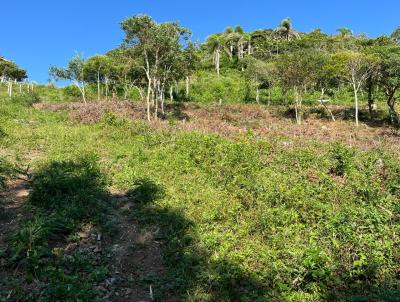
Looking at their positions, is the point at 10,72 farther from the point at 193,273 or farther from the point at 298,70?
the point at 193,273

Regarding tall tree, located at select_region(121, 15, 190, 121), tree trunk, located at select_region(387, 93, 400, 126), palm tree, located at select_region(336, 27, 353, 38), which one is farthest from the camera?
palm tree, located at select_region(336, 27, 353, 38)

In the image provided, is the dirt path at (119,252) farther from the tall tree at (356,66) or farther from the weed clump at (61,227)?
the tall tree at (356,66)

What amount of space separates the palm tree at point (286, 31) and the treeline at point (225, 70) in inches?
571

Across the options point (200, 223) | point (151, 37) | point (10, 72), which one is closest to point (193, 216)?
point (200, 223)

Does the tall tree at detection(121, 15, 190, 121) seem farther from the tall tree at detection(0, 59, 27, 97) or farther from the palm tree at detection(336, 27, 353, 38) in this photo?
the palm tree at detection(336, 27, 353, 38)

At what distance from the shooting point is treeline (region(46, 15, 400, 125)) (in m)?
31.0

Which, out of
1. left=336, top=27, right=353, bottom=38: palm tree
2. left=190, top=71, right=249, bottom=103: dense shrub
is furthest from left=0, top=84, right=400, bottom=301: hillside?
left=336, top=27, right=353, bottom=38: palm tree

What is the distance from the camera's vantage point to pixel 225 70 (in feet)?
266

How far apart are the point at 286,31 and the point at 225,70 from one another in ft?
87.5

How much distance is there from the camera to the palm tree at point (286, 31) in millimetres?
95812

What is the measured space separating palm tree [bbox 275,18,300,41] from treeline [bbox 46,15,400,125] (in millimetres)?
14495

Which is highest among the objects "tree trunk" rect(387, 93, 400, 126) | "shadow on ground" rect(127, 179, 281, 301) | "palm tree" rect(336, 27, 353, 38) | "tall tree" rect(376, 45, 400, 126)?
"palm tree" rect(336, 27, 353, 38)

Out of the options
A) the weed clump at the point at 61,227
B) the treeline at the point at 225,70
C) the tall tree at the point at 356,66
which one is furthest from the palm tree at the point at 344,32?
the weed clump at the point at 61,227

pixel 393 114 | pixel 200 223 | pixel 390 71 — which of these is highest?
pixel 390 71
